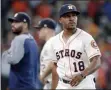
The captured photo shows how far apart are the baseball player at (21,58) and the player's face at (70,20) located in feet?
3.62

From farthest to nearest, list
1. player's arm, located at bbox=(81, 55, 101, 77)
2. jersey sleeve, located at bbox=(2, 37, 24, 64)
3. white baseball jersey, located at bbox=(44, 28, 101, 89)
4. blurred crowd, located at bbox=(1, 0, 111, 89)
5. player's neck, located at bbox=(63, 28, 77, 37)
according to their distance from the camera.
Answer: blurred crowd, located at bbox=(1, 0, 111, 89) → jersey sleeve, located at bbox=(2, 37, 24, 64) → player's neck, located at bbox=(63, 28, 77, 37) → white baseball jersey, located at bbox=(44, 28, 101, 89) → player's arm, located at bbox=(81, 55, 101, 77)

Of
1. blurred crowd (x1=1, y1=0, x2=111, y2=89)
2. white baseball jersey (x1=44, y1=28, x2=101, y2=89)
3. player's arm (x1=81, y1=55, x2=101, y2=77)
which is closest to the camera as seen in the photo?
player's arm (x1=81, y1=55, x2=101, y2=77)

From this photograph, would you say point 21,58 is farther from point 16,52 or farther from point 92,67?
point 92,67

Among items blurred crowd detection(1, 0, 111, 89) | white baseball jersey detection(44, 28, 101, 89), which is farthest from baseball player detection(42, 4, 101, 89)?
blurred crowd detection(1, 0, 111, 89)

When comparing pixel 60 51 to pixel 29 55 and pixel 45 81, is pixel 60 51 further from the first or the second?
pixel 45 81

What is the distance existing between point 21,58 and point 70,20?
1.33 meters

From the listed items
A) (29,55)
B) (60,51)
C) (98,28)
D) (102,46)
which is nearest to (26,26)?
(29,55)

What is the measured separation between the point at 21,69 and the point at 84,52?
1.49 m

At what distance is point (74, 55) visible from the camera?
321 inches

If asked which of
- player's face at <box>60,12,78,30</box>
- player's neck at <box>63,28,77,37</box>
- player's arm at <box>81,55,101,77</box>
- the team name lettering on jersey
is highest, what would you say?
player's face at <box>60,12,78,30</box>

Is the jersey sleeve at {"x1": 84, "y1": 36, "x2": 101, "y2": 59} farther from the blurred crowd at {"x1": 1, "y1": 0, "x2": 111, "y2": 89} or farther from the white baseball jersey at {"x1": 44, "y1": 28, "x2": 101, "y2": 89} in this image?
the blurred crowd at {"x1": 1, "y1": 0, "x2": 111, "y2": 89}

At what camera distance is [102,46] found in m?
15.6

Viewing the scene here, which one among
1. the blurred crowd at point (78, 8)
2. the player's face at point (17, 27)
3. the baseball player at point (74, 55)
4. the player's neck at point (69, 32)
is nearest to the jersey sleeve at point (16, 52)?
the player's face at point (17, 27)

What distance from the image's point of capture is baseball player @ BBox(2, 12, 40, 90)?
9.04 m
